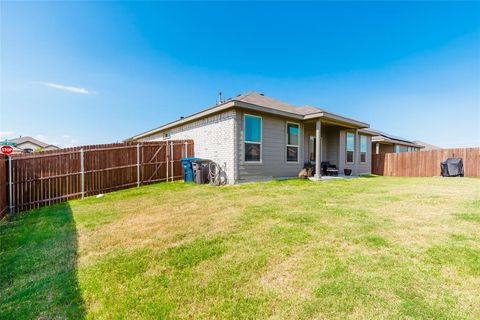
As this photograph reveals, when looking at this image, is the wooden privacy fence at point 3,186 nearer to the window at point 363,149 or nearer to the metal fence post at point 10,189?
the metal fence post at point 10,189

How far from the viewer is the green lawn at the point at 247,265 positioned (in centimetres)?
187

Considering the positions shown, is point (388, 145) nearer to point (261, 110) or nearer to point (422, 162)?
point (422, 162)

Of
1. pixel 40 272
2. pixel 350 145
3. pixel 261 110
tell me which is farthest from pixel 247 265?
pixel 350 145

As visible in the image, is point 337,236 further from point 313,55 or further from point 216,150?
point 313,55

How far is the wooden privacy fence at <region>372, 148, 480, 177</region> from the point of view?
13700mm

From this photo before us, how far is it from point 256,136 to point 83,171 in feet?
21.9

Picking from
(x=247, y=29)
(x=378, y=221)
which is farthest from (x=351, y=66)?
(x=378, y=221)

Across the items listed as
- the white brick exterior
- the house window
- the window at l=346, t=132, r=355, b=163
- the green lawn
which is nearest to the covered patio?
the window at l=346, t=132, r=355, b=163

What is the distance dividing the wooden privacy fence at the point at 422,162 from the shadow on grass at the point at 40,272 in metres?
19.0

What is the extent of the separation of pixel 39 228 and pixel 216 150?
6147 mm

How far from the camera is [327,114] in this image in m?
9.98

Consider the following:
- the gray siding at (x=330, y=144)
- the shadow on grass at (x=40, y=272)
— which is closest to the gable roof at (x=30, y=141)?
the shadow on grass at (x=40, y=272)

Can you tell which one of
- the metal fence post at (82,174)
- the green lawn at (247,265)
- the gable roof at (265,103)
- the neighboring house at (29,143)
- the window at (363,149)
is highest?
the gable roof at (265,103)

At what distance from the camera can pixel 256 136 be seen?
927cm
